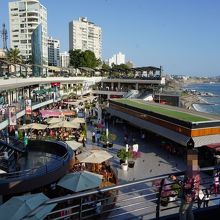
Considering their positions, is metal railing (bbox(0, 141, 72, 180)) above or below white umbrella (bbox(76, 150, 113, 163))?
above

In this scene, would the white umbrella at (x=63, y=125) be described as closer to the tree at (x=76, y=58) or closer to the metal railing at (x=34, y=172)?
the metal railing at (x=34, y=172)

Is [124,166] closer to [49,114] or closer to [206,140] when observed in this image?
[206,140]

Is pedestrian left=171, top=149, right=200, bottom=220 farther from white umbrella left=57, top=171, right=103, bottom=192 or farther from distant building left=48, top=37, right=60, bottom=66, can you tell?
distant building left=48, top=37, right=60, bottom=66

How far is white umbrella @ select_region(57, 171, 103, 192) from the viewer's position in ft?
44.7

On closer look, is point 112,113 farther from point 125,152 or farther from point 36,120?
point 125,152

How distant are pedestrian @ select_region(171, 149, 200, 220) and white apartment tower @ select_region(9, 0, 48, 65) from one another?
126m

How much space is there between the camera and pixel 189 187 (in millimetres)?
4809

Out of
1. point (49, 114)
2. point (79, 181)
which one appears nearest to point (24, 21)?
point (49, 114)

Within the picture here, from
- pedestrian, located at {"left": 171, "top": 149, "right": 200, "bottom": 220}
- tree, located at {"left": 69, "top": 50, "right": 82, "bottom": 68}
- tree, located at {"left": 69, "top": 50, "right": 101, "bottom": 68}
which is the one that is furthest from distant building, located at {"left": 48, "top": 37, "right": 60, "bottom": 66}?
pedestrian, located at {"left": 171, "top": 149, "right": 200, "bottom": 220}

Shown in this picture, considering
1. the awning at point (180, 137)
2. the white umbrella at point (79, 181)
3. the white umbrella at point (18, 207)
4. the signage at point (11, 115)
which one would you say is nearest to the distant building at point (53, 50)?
the awning at point (180, 137)

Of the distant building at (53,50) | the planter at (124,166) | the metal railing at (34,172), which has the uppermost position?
the distant building at (53,50)

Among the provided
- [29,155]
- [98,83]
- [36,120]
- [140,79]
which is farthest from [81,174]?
[98,83]

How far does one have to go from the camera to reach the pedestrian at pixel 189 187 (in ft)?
15.4

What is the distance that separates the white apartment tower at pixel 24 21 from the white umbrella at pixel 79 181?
11658cm
